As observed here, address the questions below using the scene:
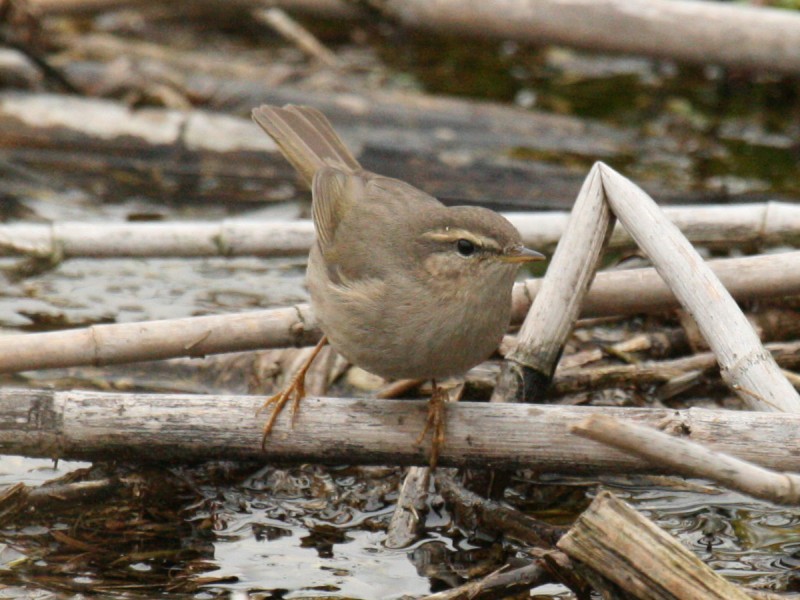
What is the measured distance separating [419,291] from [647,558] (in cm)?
137

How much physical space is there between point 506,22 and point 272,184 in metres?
2.03

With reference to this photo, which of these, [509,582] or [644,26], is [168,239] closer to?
[509,582]

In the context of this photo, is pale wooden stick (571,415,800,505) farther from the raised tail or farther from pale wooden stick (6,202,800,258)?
the raised tail

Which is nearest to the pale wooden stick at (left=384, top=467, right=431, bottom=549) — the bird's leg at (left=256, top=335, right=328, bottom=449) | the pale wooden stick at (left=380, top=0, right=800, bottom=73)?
the bird's leg at (left=256, top=335, right=328, bottom=449)

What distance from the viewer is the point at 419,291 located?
431cm

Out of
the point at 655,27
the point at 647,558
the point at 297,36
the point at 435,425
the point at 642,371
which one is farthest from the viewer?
the point at 297,36

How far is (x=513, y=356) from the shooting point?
15.1 ft

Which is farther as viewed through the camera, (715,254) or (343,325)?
(715,254)

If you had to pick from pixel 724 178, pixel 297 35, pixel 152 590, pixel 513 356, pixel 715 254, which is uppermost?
pixel 297 35

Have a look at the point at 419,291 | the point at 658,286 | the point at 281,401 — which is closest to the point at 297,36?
the point at 658,286

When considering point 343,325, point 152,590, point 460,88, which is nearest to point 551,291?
point 343,325

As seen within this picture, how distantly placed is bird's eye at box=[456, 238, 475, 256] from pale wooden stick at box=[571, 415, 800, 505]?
123 centimetres

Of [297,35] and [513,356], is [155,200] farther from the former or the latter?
[513,356]

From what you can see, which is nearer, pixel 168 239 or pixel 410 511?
pixel 410 511
